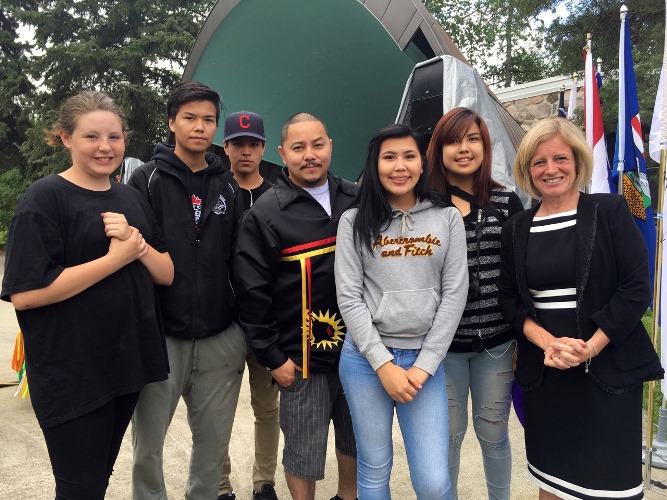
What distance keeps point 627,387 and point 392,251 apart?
3.28 feet

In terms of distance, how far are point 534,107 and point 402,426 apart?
8.58m

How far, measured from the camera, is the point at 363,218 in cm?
219

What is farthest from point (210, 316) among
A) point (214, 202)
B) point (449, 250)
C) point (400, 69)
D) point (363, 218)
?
point (400, 69)

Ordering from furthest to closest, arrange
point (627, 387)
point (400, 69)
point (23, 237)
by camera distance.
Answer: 1. point (400, 69)
2. point (627, 387)
3. point (23, 237)

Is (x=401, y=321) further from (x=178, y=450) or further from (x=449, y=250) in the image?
(x=178, y=450)

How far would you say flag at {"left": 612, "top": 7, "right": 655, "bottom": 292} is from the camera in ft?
12.3

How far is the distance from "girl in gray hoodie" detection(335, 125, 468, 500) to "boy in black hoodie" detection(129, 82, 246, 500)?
61 centimetres

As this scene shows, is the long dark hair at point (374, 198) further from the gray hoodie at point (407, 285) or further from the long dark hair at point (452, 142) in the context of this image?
the long dark hair at point (452, 142)

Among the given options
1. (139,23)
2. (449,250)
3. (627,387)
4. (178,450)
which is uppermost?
(139,23)

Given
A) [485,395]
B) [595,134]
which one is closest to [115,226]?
[485,395]

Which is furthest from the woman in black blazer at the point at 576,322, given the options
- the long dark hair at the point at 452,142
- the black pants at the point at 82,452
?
the black pants at the point at 82,452

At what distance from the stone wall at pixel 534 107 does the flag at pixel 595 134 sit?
4.55 meters

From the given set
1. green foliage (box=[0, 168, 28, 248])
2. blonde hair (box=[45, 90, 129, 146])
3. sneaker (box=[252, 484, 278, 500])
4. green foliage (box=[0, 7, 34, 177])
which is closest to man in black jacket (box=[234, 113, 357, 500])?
sneaker (box=[252, 484, 278, 500])

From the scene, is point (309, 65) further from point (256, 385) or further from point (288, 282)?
point (288, 282)
